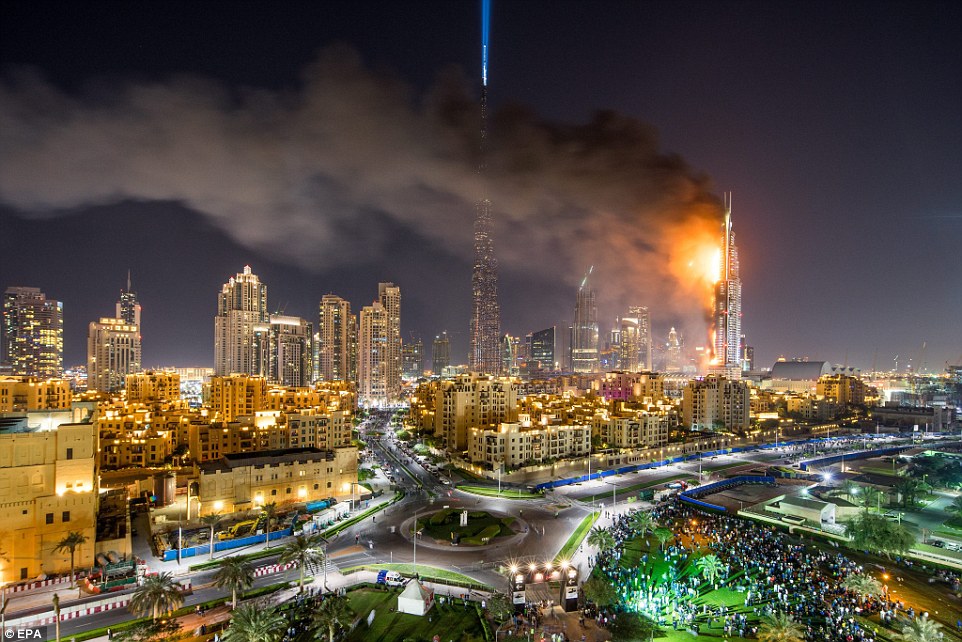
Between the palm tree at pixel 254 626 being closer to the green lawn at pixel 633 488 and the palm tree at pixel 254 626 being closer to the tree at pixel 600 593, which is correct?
the tree at pixel 600 593

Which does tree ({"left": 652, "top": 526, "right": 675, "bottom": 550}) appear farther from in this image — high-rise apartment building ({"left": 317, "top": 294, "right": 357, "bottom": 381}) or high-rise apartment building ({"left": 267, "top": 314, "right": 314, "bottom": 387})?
high-rise apartment building ({"left": 317, "top": 294, "right": 357, "bottom": 381})

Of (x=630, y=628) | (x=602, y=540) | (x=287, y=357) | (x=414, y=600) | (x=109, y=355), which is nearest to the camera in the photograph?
(x=630, y=628)

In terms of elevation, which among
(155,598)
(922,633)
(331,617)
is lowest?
(922,633)

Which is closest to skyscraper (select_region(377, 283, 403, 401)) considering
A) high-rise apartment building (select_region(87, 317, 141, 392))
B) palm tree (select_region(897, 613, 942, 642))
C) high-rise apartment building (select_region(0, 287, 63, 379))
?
high-rise apartment building (select_region(87, 317, 141, 392))

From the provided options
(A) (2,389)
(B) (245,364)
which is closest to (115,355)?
(B) (245,364)

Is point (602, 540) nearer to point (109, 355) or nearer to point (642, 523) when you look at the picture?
point (642, 523)

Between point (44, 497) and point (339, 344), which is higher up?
point (339, 344)

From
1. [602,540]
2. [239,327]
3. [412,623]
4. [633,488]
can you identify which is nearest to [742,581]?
[602,540]

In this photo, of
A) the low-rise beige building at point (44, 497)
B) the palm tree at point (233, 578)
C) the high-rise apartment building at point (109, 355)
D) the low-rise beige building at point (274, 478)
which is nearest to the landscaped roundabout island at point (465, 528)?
the low-rise beige building at point (274, 478)
